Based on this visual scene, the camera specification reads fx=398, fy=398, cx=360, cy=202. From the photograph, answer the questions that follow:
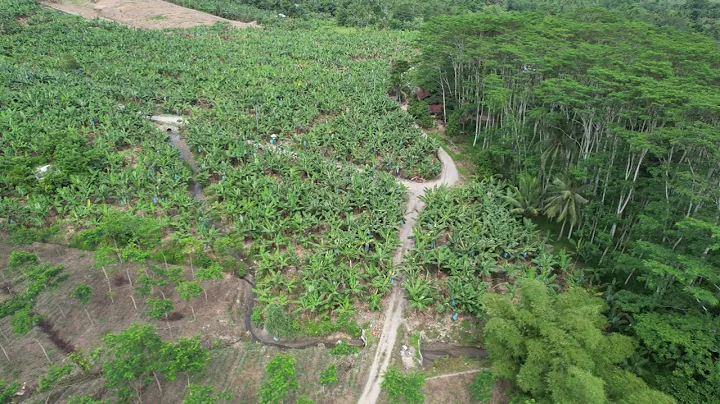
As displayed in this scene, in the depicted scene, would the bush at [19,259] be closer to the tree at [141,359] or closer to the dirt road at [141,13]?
the tree at [141,359]

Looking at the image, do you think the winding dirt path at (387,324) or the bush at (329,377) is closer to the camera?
the bush at (329,377)

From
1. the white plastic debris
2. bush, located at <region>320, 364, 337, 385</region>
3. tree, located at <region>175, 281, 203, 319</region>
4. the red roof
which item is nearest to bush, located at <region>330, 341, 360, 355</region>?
bush, located at <region>320, 364, 337, 385</region>

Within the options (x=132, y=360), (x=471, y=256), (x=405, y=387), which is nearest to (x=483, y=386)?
(x=405, y=387)

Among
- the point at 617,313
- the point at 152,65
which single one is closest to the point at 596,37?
the point at 617,313

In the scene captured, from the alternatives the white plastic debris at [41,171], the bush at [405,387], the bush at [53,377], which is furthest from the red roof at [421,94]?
the bush at [53,377]

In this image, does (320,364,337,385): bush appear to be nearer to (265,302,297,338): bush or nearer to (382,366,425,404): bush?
(382,366,425,404): bush
